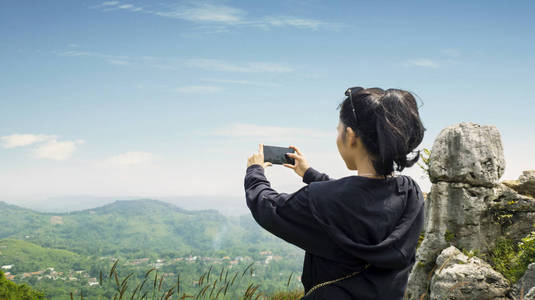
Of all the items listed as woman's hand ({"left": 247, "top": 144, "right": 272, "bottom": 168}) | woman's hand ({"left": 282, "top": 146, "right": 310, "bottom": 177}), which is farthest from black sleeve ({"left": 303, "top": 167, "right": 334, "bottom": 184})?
woman's hand ({"left": 247, "top": 144, "right": 272, "bottom": 168})

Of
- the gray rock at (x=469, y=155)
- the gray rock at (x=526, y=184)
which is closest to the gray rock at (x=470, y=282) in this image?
the gray rock at (x=469, y=155)

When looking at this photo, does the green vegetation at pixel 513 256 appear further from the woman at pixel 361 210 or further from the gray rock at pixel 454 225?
the woman at pixel 361 210

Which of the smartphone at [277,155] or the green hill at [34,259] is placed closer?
the smartphone at [277,155]

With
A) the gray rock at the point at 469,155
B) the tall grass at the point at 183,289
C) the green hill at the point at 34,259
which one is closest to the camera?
the tall grass at the point at 183,289

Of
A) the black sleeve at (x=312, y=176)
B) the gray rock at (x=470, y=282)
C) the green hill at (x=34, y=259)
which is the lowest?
the green hill at (x=34, y=259)

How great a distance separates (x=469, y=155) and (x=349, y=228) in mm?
5581

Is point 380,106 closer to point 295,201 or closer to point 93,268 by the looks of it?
point 295,201

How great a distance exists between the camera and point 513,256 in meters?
6.47

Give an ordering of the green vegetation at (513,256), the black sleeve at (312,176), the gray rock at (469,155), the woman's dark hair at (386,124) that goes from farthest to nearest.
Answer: the gray rock at (469,155)
the green vegetation at (513,256)
the black sleeve at (312,176)
the woman's dark hair at (386,124)

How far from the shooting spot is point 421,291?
689 cm

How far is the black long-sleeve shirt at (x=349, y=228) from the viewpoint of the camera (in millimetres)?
1991

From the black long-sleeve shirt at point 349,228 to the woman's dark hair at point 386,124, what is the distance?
0.15 meters

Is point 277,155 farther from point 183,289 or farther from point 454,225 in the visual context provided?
point 454,225

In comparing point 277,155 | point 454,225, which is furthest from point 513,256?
point 277,155
